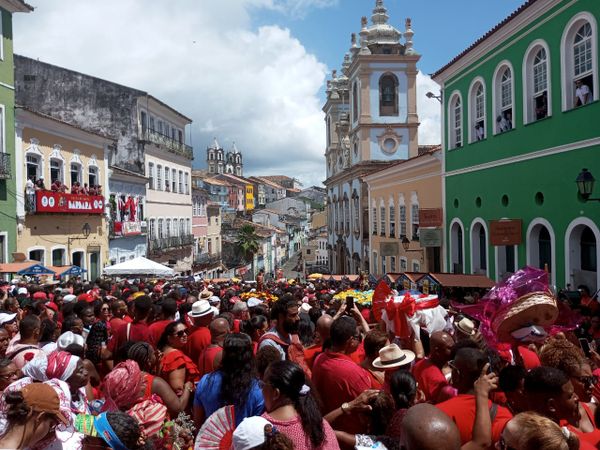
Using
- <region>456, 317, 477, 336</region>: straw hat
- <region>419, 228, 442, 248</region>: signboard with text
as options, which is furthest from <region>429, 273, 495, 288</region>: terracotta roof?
<region>456, 317, 477, 336</region>: straw hat

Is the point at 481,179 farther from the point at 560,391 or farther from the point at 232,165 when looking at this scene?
the point at 232,165

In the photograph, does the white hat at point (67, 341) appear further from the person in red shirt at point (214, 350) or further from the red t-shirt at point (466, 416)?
the red t-shirt at point (466, 416)

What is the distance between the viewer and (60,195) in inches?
797

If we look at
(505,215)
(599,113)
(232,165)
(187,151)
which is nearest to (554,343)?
(599,113)

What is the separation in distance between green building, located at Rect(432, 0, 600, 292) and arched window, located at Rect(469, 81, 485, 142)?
0.11 feet

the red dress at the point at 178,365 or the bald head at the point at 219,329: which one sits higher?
the bald head at the point at 219,329

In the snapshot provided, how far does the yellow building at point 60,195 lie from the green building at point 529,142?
1474 centimetres

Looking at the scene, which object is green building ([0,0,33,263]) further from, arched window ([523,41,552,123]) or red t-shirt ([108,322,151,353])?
arched window ([523,41,552,123])

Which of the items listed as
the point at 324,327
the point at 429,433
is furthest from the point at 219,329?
the point at 429,433

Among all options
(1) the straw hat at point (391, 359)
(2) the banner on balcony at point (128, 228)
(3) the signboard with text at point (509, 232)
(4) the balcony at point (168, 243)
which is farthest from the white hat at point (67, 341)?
(4) the balcony at point (168, 243)

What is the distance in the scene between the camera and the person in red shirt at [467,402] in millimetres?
3080

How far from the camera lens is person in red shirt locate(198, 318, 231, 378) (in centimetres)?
478

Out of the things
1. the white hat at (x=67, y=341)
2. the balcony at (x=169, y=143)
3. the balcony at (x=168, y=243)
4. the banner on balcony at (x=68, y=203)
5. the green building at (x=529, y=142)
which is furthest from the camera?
the balcony at (x=169, y=143)

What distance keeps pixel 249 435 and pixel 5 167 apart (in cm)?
1765
